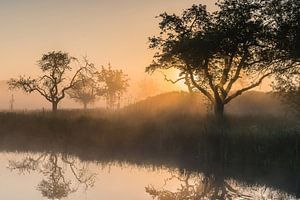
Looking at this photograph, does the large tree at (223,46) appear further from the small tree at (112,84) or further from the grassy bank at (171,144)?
the small tree at (112,84)

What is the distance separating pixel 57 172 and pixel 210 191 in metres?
7.57

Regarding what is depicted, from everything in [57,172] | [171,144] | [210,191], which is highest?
[171,144]

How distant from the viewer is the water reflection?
52.9ft

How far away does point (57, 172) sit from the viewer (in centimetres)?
2181

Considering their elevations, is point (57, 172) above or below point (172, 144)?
below

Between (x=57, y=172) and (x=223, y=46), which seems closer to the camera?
(x=57, y=172)

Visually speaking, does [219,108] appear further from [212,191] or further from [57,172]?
[212,191]

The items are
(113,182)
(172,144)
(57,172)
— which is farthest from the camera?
(172,144)

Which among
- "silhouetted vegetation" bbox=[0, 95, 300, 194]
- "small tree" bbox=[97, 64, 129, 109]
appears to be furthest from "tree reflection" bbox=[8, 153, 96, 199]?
"small tree" bbox=[97, 64, 129, 109]

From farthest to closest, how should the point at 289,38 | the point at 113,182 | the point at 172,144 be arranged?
the point at 289,38 < the point at 172,144 < the point at 113,182

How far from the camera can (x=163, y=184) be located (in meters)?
19.1

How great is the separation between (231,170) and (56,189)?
337 inches

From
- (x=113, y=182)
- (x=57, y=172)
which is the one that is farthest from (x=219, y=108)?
(x=113, y=182)

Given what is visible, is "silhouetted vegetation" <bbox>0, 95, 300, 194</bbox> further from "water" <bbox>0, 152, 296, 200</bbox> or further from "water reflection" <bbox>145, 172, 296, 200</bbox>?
"water" <bbox>0, 152, 296, 200</bbox>
